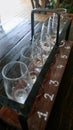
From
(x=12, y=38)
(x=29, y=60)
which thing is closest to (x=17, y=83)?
(x=29, y=60)

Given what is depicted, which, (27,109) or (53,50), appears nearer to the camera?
(27,109)

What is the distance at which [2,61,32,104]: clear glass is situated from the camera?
70cm

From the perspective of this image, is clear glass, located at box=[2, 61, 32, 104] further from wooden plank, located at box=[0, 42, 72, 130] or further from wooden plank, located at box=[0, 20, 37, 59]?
wooden plank, located at box=[0, 20, 37, 59]

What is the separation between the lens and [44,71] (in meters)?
0.82

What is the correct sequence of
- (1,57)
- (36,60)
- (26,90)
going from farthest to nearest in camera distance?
1. (1,57)
2. (36,60)
3. (26,90)

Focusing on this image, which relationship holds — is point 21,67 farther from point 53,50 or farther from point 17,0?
point 17,0

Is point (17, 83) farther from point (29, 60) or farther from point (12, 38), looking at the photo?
point (12, 38)

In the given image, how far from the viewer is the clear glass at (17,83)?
70 cm

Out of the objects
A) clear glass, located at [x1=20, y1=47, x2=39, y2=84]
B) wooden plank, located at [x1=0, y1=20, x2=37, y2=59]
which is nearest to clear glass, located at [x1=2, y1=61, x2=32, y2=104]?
clear glass, located at [x1=20, y1=47, x2=39, y2=84]

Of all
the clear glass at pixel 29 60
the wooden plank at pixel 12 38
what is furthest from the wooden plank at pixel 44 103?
the wooden plank at pixel 12 38

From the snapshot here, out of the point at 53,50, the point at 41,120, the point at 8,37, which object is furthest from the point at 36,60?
the point at 8,37

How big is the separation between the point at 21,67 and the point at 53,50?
1.06 feet

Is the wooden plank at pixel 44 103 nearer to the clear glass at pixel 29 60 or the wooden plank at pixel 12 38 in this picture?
the clear glass at pixel 29 60

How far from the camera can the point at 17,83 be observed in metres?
0.70
